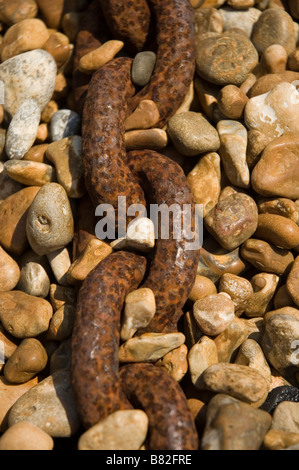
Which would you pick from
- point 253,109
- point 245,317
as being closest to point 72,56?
point 253,109

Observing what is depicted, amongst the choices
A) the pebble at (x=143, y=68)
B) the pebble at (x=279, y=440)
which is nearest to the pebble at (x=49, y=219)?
the pebble at (x=143, y=68)

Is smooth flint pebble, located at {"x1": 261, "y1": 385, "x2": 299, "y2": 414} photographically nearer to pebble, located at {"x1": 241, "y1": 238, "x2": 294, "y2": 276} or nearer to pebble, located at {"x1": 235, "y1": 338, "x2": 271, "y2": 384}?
pebble, located at {"x1": 235, "y1": 338, "x2": 271, "y2": 384}

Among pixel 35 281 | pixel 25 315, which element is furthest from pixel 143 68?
pixel 25 315

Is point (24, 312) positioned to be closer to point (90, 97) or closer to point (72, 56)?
point (90, 97)

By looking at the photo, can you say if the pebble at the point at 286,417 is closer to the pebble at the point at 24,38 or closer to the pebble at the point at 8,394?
the pebble at the point at 8,394

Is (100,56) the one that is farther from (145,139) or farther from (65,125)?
(145,139)

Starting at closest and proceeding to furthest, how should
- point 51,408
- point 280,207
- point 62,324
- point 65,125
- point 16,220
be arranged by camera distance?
point 51,408 → point 62,324 → point 280,207 → point 16,220 → point 65,125
